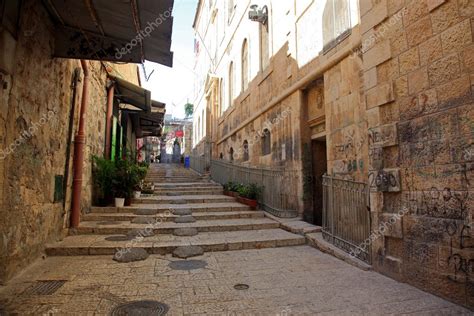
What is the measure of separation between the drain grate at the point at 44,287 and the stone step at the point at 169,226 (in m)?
2.30

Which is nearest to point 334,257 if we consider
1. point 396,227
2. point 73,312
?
point 396,227

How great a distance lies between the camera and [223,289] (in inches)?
140

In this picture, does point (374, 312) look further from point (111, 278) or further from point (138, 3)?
point (138, 3)

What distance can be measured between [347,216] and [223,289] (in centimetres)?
273

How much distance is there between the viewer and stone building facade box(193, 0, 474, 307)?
3189 millimetres

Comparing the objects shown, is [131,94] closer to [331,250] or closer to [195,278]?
[195,278]

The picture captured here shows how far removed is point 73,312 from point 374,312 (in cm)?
303

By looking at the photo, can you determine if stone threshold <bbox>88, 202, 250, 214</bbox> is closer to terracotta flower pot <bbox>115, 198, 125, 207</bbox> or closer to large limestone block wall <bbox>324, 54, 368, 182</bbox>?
terracotta flower pot <bbox>115, 198, 125, 207</bbox>

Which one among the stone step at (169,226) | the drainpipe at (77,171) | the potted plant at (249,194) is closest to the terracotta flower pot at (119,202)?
the stone step at (169,226)

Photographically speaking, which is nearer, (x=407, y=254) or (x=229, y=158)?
(x=407, y=254)

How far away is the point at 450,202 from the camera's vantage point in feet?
10.7

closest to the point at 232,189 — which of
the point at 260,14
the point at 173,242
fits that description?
the point at 173,242

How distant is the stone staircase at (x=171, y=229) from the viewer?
515 centimetres

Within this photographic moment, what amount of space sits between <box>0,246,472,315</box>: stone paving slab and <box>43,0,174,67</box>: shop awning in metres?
3.44
